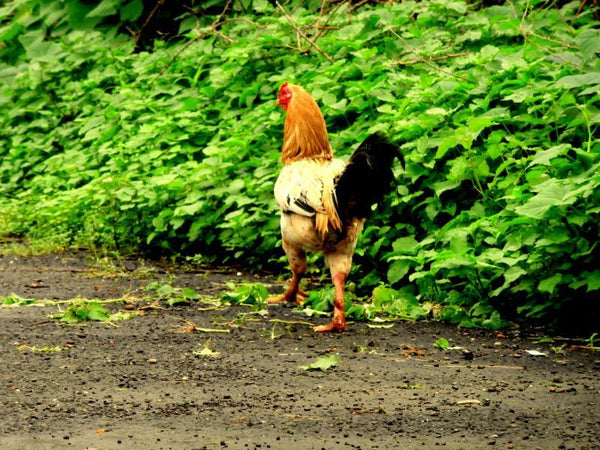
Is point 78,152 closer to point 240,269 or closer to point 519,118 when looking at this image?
point 240,269

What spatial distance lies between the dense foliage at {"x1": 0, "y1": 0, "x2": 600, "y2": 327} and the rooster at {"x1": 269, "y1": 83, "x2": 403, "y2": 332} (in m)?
0.69

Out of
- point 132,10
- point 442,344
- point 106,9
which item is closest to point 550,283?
point 442,344

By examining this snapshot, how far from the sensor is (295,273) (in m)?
6.86

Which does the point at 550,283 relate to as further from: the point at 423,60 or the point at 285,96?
the point at 423,60

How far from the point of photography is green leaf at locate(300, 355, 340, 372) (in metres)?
5.16

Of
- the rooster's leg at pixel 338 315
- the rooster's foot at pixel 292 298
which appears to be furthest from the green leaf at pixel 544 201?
the rooster's foot at pixel 292 298

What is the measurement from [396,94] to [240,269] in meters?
2.14

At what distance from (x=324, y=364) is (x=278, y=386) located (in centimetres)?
46

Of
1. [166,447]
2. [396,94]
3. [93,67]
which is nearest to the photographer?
[166,447]

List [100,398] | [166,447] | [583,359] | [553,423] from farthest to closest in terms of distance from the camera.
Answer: [583,359]
[100,398]
[553,423]
[166,447]

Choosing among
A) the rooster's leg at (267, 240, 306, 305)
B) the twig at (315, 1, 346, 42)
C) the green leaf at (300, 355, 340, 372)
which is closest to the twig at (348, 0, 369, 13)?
the twig at (315, 1, 346, 42)

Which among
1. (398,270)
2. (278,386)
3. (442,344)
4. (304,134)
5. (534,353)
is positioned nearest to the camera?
(278,386)

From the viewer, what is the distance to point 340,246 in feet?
20.5

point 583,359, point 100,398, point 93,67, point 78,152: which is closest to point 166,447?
point 100,398
